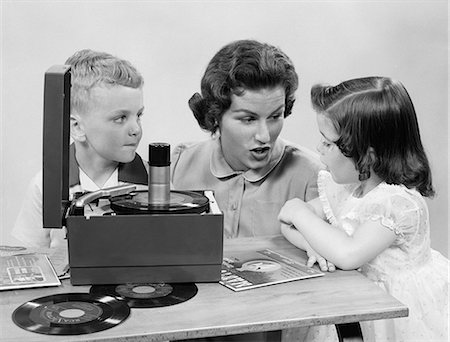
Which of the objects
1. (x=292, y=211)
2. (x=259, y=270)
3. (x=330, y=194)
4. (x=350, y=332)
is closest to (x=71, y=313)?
(x=259, y=270)

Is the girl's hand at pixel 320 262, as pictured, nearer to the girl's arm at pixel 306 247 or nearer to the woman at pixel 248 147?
the girl's arm at pixel 306 247

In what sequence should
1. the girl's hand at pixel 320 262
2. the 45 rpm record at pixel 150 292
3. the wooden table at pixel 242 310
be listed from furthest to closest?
the girl's hand at pixel 320 262
the 45 rpm record at pixel 150 292
the wooden table at pixel 242 310

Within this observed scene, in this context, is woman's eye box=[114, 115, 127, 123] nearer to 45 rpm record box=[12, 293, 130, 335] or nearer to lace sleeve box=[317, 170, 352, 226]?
lace sleeve box=[317, 170, 352, 226]

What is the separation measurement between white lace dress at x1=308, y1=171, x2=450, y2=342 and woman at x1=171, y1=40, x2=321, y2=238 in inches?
14.7

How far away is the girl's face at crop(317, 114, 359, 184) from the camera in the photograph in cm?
179

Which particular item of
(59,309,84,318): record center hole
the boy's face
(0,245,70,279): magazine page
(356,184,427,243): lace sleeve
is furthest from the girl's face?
(59,309,84,318): record center hole

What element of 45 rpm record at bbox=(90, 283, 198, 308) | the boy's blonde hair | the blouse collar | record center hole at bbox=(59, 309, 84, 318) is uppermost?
the boy's blonde hair

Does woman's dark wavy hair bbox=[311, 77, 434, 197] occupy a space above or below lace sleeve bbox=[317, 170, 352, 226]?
above

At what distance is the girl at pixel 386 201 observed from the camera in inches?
66.2

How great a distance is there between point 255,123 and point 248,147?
0.22 feet

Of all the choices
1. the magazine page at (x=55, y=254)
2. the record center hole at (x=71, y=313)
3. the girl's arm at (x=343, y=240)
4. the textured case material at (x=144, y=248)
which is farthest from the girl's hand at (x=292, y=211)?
the record center hole at (x=71, y=313)

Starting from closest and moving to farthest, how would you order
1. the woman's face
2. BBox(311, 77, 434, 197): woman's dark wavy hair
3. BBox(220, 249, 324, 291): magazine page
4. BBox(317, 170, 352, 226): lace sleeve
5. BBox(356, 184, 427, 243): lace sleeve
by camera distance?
BBox(220, 249, 324, 291): magazine page → BBox(356, 184, 427, 243): lace sleeve → BBox(311, 77, 434, 197): woman's dark wavy hair → BBox(317, 170, 352, 226): lace sleeve → the woman's face

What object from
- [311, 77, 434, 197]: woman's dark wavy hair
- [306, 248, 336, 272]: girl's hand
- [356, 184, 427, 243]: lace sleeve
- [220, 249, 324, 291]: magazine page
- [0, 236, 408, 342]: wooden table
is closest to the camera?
[0, 236, 408, 342]: wooden table

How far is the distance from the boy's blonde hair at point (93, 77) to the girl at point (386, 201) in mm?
556
